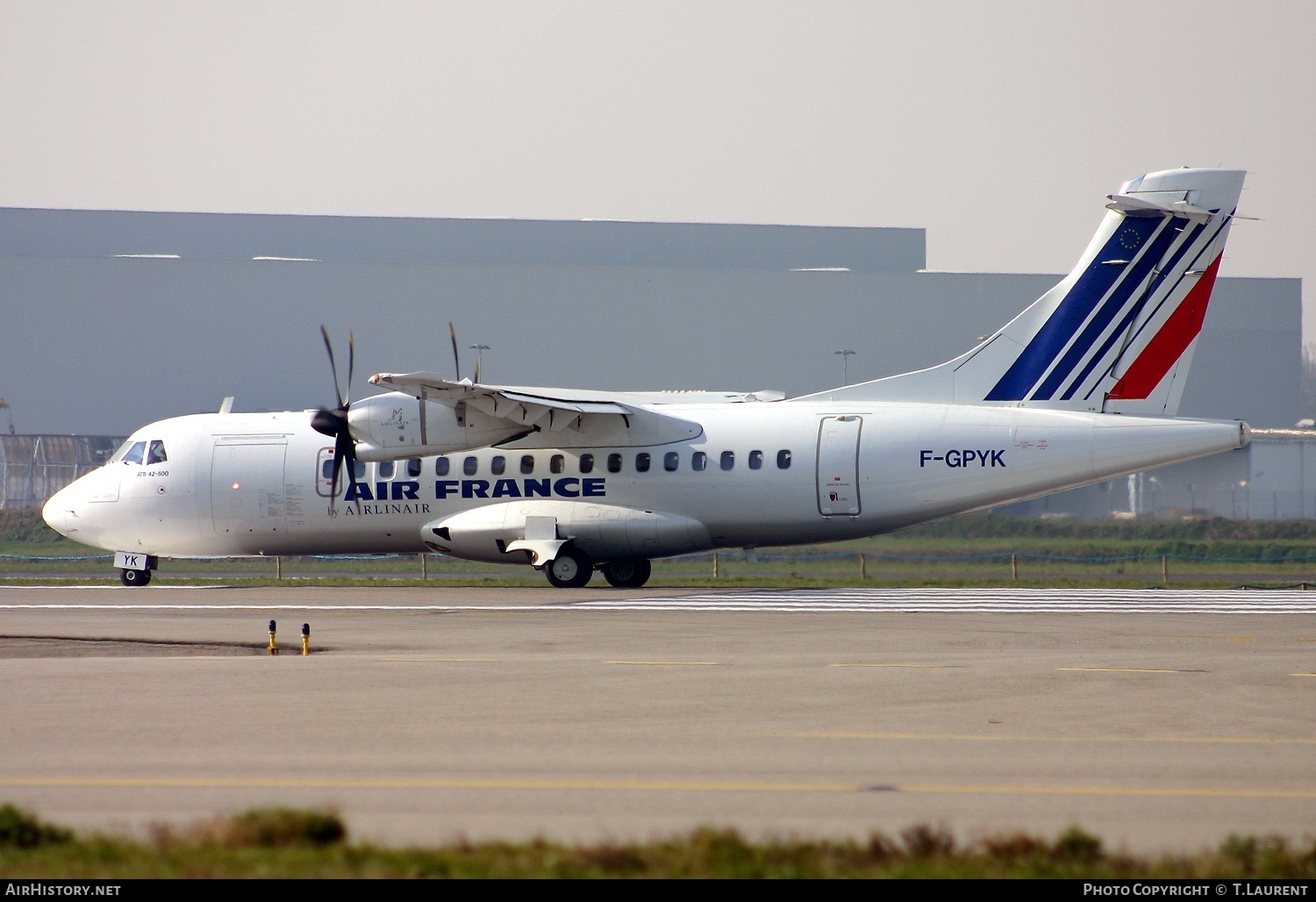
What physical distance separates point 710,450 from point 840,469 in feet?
9.61

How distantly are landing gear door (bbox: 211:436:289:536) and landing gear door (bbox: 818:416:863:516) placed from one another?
1269cm

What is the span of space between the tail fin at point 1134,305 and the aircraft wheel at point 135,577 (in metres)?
20.9

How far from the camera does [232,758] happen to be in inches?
380

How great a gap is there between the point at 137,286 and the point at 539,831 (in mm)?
72247

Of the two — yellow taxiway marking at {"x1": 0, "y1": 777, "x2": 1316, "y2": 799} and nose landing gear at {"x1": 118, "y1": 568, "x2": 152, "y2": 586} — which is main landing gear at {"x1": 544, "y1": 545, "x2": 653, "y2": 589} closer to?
nose landing gear at {"x1": 118, "y1": 568, "x2": 152, "y2": 586}

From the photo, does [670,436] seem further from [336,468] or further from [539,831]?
[539,831]

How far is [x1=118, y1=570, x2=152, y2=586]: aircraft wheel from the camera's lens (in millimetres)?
32281

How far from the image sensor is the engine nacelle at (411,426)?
90.9 ft

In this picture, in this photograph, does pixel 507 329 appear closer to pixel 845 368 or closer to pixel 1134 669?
pixel 845 368

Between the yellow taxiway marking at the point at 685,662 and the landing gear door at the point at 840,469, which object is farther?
the landing gear door at the point at 840,469

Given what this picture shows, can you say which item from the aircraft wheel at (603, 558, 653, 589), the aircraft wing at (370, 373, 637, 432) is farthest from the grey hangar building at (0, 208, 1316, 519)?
the aircraft wing at (370, 373, 637, 432)

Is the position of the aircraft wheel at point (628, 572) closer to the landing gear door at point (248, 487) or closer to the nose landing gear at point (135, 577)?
the landing gear door at point (248, 487)

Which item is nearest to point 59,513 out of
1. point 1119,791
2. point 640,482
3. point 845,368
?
point 640,482

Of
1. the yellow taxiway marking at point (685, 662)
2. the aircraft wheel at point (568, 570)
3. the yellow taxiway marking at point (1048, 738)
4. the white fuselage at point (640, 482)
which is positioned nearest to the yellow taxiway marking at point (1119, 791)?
the yellow taxiway marking at point (1048, 738)
